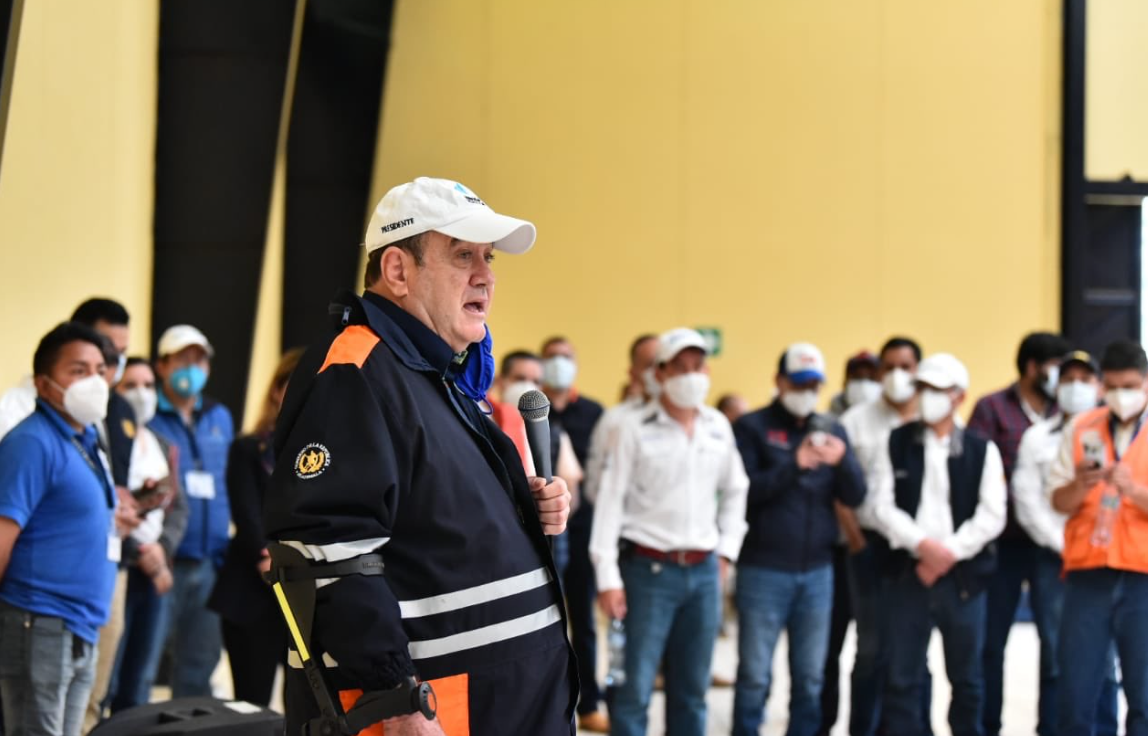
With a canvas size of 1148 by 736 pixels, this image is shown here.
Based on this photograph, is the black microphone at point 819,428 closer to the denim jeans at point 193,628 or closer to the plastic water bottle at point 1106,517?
the plastic water bottle at point 1106,517

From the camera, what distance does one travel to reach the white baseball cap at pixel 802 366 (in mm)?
5223

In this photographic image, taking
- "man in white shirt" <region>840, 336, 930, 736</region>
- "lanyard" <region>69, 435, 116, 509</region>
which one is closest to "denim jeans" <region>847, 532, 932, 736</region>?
"man in white shirt" <region>840, 336, 930, 736</region>

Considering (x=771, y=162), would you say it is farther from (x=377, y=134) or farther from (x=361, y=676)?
(x=361, y=676)

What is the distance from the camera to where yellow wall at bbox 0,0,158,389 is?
438 centimetres

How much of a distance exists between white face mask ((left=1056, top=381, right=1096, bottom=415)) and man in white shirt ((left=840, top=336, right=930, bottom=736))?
60cm

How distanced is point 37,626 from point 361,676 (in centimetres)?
184

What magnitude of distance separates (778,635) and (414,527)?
127 inches

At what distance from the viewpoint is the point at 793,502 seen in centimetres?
512

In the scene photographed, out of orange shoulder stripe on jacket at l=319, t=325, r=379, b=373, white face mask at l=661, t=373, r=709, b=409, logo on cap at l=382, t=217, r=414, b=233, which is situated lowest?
white face mask at l=661, t=373, r=709, b=409

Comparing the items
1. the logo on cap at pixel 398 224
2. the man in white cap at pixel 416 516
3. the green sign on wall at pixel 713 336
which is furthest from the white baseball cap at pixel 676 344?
the green sign on wall at pixel 713 336

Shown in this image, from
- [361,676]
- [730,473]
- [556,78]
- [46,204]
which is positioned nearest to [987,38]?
[556,78]

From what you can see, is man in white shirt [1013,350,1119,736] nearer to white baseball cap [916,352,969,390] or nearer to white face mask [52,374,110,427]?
white baseball cap [916,352,969,390]

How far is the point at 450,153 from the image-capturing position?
A: 958 cm

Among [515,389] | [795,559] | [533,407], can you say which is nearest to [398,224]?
[533,407]
